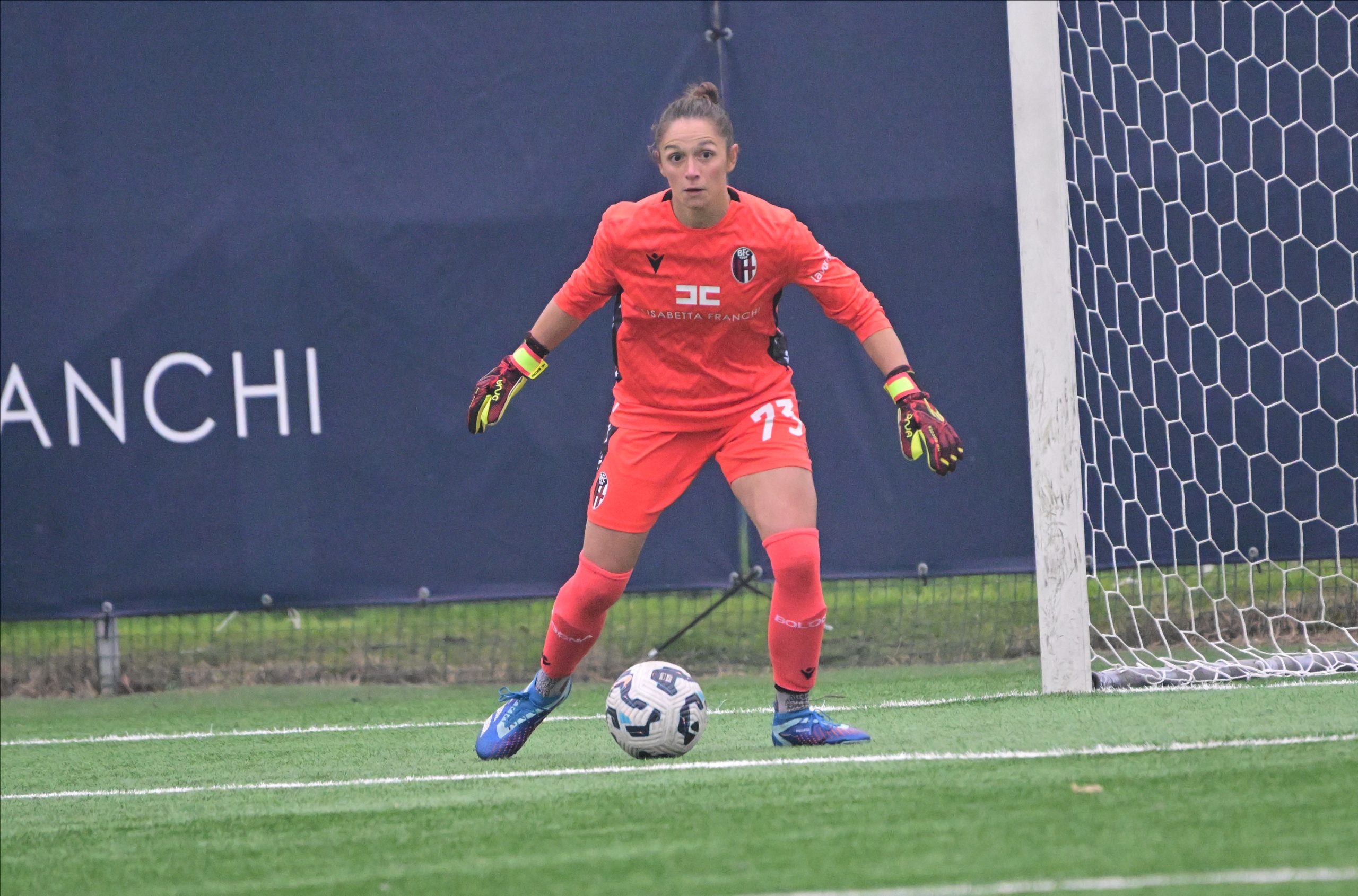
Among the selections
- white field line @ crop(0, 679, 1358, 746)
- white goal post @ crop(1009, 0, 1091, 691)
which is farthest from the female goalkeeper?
white field line @ crop(0, 679, 1358, 746)

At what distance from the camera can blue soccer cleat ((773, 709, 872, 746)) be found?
15.1 feet

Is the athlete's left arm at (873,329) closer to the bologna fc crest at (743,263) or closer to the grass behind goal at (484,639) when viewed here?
the bologna fc crest at (743,263)

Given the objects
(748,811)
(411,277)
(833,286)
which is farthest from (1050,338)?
(411,277)

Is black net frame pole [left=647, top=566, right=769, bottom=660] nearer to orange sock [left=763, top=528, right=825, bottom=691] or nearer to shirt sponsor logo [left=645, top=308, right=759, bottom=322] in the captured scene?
orange sock [left=763, top=528, right=825, bottom=691]

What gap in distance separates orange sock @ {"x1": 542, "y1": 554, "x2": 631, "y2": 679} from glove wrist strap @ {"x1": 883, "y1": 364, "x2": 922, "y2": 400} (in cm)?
98

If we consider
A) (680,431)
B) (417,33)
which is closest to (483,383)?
(680,431)

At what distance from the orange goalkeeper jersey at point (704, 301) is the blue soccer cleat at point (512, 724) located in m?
0.90

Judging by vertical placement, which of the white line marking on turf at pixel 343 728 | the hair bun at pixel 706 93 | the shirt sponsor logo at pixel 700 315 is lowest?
the white line marking on turf at pixel 343 728

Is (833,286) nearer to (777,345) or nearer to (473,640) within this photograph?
(777,345)

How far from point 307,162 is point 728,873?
16.2 feet

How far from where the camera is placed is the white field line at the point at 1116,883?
8.75 ft

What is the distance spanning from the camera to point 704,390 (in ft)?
15.8

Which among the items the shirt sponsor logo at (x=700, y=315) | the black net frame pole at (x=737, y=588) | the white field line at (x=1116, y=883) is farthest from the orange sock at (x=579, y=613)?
the white field line at (x=1116, y=883)

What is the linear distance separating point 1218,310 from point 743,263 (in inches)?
117
